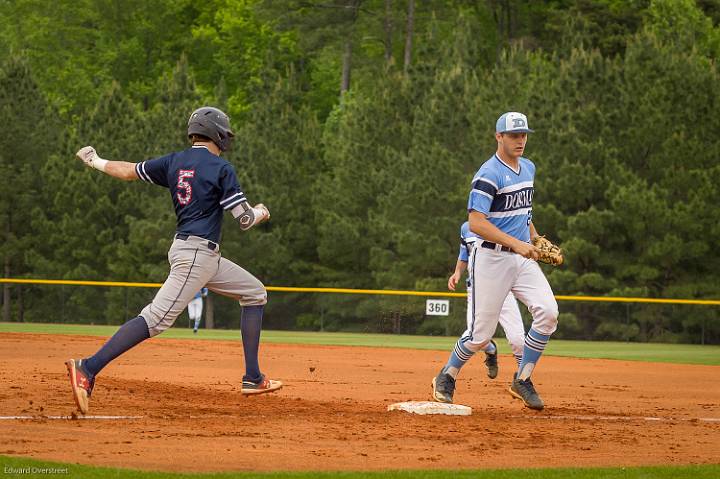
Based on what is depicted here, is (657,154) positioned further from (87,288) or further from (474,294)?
(474,294)

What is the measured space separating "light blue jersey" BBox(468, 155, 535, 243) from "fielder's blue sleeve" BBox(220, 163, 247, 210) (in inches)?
66.8

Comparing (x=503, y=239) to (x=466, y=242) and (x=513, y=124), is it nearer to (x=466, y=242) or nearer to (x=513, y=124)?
(x=513, y=124)

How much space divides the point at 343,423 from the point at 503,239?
1.75 meters

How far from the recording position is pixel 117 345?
829cm

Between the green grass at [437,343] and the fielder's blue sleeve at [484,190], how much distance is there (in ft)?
36.0

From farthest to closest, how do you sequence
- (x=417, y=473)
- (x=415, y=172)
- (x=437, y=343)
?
(x=415, y=172), (x=437, y=343), (x=417, y=473)

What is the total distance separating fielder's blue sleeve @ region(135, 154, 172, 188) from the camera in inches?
340

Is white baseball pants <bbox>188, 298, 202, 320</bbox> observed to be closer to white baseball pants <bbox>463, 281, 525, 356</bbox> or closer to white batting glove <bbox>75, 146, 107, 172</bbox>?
white baseball pants <bbox>463, 281, 525, 356</bbox>

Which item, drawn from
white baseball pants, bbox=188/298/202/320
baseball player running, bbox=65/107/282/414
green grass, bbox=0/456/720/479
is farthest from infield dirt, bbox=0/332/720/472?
white baseball pants, bbox=188/298/202/320

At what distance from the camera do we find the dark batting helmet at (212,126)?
8.81 metres

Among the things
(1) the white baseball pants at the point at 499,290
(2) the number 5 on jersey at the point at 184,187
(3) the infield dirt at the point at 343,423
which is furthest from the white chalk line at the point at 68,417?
(1) the white baseball pants at the point at 499,290

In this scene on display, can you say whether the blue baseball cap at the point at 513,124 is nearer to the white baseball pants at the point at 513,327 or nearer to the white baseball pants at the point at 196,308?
the white baseball pants at the point at 513,327

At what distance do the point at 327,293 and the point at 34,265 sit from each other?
11715 mm

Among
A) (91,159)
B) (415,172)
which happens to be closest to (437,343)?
(415,172)
